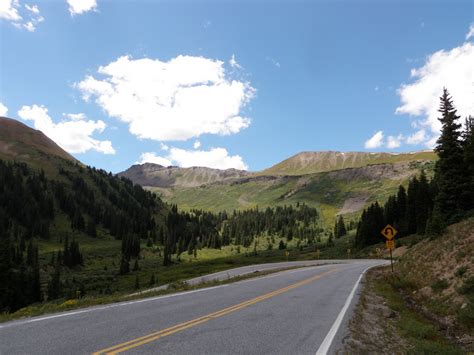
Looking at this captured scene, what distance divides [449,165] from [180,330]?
43.6 meters

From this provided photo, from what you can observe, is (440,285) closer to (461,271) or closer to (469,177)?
(461,271)

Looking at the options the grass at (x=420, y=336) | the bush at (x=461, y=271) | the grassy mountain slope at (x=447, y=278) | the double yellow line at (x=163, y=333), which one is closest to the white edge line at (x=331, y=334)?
the grass at (x=420, y=336)

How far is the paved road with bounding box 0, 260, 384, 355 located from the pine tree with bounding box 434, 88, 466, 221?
34245 mm

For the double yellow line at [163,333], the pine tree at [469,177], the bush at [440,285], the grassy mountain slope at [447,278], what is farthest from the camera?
the pine tree at [469,177]

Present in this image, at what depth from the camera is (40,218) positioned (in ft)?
549

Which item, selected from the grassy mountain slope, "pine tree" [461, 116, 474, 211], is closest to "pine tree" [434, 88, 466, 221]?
"pine tree" [461, 116, 474, 211]

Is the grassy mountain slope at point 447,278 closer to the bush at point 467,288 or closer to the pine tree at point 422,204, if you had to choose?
the bush at point 467,288

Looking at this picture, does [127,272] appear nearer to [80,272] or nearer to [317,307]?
[80,272]

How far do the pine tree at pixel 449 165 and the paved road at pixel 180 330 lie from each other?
112 feet

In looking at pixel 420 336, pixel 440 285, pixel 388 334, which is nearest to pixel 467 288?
pixel 440 285

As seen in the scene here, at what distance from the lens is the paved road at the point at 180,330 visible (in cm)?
741

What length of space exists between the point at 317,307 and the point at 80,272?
115 m

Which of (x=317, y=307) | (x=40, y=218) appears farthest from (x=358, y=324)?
(x=40, y=218)

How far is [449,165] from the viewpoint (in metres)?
42.5
